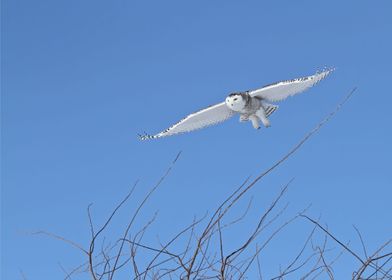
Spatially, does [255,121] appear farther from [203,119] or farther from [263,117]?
[203,119]

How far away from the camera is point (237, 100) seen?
35.1 ft

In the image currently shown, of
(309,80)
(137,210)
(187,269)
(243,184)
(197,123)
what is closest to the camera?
(243,184)

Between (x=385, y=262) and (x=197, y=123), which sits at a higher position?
(x=197, y=123)

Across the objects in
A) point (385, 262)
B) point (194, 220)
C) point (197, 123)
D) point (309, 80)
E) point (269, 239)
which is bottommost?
point (385, 262)

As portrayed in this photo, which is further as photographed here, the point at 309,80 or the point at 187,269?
the point at 309,80

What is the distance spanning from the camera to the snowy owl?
1051 centimetres

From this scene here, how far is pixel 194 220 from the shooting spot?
226cm

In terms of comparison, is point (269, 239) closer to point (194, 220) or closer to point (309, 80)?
point (194, 220)

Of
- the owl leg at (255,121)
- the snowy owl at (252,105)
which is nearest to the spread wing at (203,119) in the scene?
the snowy owl at (252,105)

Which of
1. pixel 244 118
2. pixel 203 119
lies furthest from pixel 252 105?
pixel 203 119

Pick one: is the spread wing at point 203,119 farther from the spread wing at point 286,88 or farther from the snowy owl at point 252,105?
the spread wing at point 286,88

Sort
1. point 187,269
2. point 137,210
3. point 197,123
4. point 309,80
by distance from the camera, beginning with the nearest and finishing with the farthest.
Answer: point 137,210 < point 187,269 < point 309,80 < point 197,123

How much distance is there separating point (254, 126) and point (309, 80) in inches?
47.1

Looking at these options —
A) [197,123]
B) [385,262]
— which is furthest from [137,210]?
[197,123]
